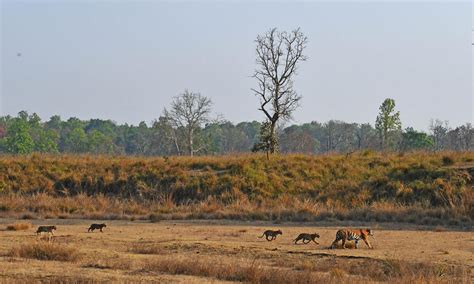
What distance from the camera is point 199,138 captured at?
90.7m

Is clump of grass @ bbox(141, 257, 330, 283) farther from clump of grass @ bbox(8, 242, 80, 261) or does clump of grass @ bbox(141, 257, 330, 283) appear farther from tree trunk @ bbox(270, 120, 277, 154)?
tree trunk @ bbox(270, 120, 277, 154)

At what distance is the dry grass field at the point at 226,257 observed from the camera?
15836 millimetres

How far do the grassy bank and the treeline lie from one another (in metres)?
17.9

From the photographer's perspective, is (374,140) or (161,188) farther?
(374,140)

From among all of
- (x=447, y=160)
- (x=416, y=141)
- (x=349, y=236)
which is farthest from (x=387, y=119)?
(x=349, y=236)

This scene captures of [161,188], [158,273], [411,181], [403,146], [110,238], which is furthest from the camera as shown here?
[403,146]

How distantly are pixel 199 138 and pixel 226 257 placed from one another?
233 feet

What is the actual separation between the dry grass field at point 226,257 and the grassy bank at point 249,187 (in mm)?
4364

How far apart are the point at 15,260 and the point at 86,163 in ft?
94.9

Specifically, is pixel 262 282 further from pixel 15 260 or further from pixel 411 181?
pixel 411 181

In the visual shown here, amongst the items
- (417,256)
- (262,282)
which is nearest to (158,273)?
(262,282)

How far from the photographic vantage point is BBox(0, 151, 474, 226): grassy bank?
110 feet

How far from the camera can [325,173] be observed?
140 ft

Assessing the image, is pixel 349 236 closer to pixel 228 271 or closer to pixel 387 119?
pixel 228 271
